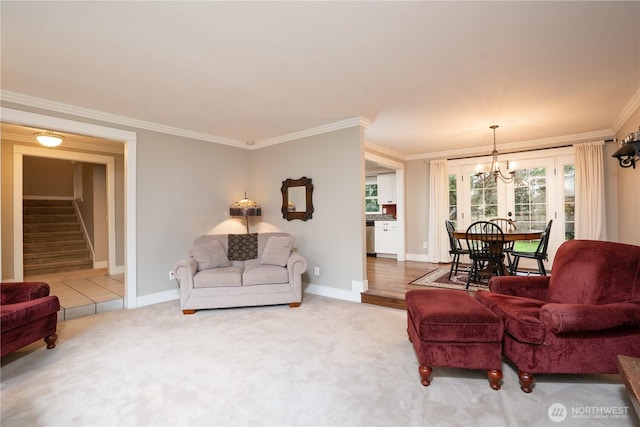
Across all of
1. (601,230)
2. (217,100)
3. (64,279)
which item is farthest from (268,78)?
(601,230)

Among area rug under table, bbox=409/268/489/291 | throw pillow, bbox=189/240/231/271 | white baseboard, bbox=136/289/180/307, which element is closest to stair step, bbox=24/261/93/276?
white baseboard, bbox=136/289/180/307

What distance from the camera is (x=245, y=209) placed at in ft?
15.0

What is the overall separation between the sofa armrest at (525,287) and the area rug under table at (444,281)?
1.43 metres

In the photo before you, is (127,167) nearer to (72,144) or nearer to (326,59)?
(72,144)

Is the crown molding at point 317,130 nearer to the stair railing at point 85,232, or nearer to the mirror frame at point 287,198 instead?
the mirror frame at point 287,198

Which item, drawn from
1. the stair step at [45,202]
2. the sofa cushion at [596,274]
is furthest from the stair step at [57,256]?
the sofa cushion at [596,274]

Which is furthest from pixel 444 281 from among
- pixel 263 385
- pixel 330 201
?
pixel 263 385

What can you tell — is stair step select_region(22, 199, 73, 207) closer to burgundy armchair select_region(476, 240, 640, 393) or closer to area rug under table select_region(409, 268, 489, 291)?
area rug under table select_region(409, 268, 489, 291)

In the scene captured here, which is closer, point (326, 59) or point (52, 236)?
point (326, 59)

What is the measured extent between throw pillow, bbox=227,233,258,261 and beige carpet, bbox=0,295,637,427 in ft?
4.48

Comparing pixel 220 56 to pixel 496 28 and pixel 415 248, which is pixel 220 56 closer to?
pixel 496 28

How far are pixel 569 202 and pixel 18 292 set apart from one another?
7.24m

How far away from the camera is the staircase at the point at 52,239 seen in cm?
548

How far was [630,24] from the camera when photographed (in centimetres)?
197
